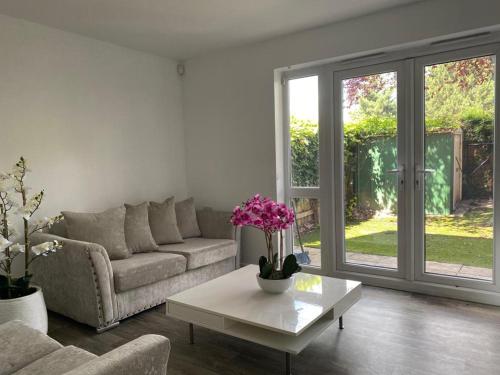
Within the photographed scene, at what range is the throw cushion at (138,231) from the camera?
3.43 metres

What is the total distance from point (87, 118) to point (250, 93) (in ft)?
5.63

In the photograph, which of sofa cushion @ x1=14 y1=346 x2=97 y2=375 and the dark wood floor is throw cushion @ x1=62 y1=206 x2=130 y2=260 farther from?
sofa cushion @ x1=14 y1=346 x2=97 y2=375

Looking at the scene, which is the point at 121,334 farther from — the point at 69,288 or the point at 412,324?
the point at 412,324

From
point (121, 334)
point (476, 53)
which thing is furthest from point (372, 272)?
point (121, 334)

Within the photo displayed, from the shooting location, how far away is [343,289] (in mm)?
2490

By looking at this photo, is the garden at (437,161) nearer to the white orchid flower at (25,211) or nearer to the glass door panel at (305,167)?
the glass door panel at (305,167)

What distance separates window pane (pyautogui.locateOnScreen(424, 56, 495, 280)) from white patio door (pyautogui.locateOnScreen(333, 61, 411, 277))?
0.23 metres

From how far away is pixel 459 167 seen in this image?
3.17 metres

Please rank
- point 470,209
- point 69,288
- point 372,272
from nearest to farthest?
point 69,288, point 470,209, point 372,272

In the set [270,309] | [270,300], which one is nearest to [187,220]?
[270,300]

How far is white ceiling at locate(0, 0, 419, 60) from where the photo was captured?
117 inches

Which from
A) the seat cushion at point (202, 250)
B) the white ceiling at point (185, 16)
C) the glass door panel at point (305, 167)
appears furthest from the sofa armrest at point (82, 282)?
the glass door panel at point (305, 167)

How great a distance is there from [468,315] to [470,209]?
0.88 m

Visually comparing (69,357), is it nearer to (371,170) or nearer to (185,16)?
(185,16)
